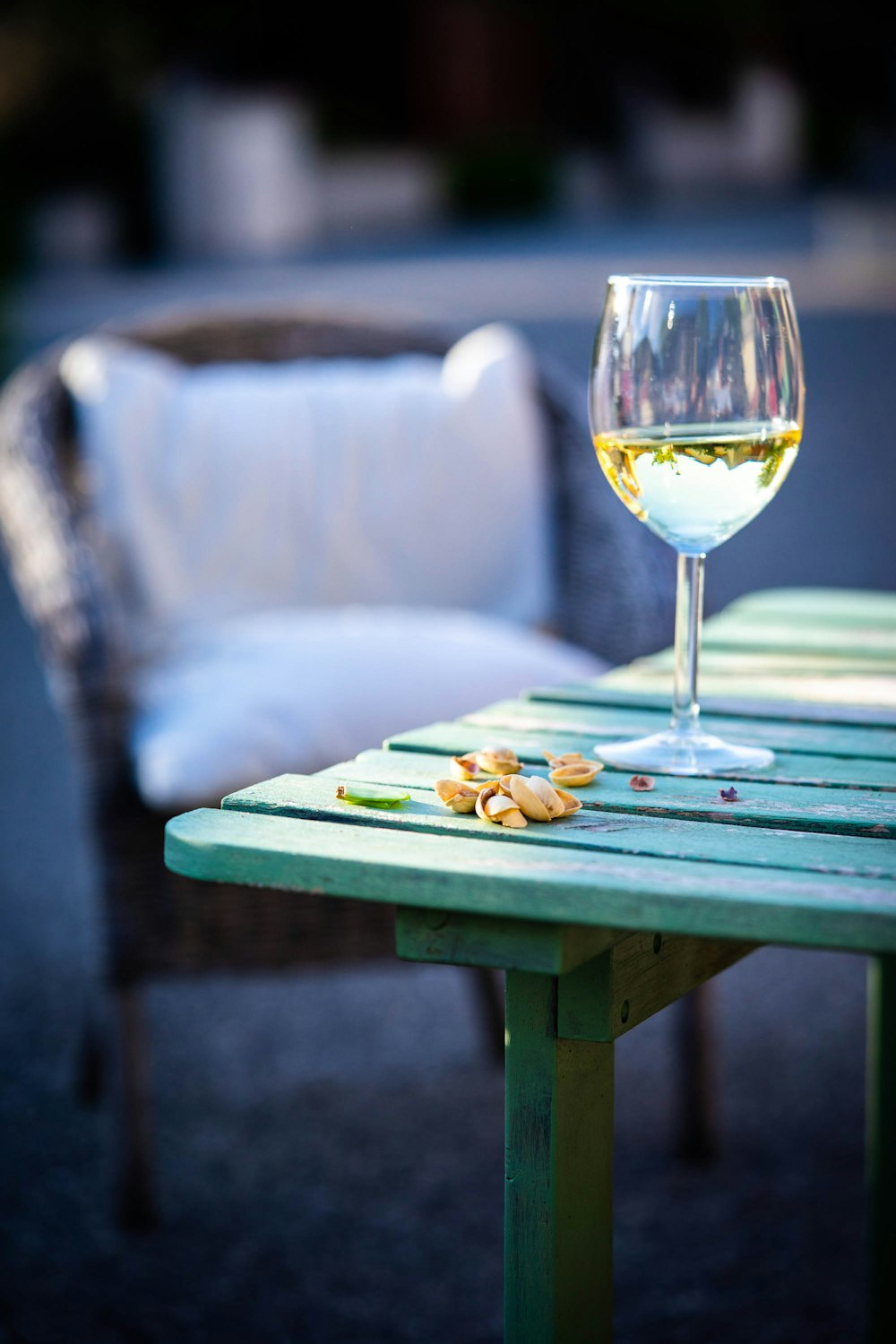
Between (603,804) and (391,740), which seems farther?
(391,740)

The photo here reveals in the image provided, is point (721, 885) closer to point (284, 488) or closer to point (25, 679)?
point (284, 488)

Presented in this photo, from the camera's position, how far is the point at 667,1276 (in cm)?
162

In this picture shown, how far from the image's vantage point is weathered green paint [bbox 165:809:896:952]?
695 mm

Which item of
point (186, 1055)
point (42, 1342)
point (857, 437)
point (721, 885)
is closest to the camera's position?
point (721, 885)

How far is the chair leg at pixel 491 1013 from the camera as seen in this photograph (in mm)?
2083

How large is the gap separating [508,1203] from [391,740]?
0.28m

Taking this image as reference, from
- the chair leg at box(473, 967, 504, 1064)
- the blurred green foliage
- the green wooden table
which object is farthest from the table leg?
the blurred green foliage

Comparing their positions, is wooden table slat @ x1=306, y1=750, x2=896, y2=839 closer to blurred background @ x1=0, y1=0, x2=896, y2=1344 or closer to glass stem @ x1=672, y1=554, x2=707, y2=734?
glass stem @ x1=672, y1=554, x2=707, y2=734

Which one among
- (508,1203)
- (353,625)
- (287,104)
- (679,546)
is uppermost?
(287,104)

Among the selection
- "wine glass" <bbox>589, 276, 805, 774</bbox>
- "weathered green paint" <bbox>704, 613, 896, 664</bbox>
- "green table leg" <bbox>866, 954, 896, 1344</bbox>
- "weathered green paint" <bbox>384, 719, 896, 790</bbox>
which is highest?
"wine glass" <bbox>589, 276, 805, 774</bbox>

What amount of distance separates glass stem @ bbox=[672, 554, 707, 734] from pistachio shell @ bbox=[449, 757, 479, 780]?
0.40 ft

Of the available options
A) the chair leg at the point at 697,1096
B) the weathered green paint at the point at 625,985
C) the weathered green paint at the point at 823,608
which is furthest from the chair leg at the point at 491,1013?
the weathered green paint at the point at 625,985

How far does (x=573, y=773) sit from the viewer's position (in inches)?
34.5

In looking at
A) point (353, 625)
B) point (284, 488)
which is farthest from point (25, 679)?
point (353, 625)
